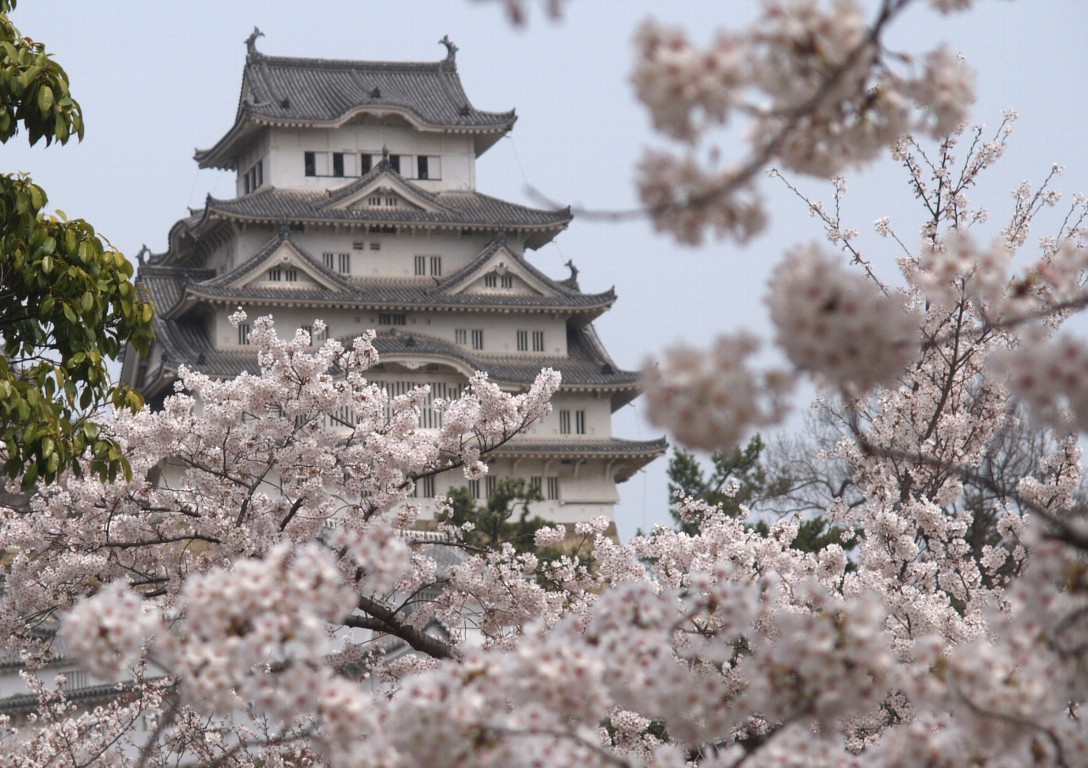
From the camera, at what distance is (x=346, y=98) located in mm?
51844

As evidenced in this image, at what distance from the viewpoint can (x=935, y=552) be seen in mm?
11227

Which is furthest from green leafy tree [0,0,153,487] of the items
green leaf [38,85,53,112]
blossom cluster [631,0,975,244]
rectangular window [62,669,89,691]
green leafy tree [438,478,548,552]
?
green leafy tree [438,478,548,552]

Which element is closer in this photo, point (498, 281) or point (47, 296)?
point (47, 296)

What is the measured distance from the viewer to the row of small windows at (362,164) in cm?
5097

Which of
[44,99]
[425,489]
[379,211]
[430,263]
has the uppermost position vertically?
[379,211]

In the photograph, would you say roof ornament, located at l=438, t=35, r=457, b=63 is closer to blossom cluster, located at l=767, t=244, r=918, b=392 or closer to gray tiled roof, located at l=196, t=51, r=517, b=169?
gray tiled roof, located at l=196, t=51, r=517, b=169

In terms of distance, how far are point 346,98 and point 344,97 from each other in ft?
0.45

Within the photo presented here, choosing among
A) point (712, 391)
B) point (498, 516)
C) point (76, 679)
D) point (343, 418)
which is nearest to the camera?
point (712, 391)

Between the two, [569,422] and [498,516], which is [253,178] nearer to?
[569,422]

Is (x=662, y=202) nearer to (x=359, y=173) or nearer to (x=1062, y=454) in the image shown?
(x=1062, y=454)

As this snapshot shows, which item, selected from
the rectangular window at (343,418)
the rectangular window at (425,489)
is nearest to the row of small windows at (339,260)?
the rectangular window at (343,418)

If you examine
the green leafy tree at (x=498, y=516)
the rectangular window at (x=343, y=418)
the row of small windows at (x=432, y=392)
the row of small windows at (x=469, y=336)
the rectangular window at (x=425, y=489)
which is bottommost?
the green leafy tree at (x=498, y=516)

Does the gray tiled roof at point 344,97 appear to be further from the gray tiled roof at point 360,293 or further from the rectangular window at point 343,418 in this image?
the rectangular window at point 343,418

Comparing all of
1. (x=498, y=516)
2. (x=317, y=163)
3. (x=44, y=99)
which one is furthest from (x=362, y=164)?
(x=44, y=99)
